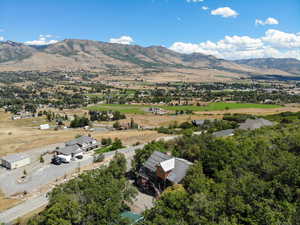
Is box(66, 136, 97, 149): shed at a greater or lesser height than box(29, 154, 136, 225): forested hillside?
lesser

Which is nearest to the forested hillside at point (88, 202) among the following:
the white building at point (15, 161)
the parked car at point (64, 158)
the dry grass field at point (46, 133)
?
the parked car at point (64, 158)

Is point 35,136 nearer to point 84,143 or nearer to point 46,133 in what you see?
point 46,133

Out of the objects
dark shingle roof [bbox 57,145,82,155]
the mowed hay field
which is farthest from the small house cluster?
the mowed hay field

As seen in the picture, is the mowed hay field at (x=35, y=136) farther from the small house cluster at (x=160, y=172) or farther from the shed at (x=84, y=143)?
the small house cluster at (x=160, y=172)

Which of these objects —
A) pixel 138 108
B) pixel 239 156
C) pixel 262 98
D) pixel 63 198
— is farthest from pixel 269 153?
pixel 262 98

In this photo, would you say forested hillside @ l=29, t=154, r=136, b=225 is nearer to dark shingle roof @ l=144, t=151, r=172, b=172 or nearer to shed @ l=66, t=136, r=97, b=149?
dark shingle roof @ l=144, t=151, r=172, b=172

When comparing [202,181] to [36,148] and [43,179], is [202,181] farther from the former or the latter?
[36,148]
